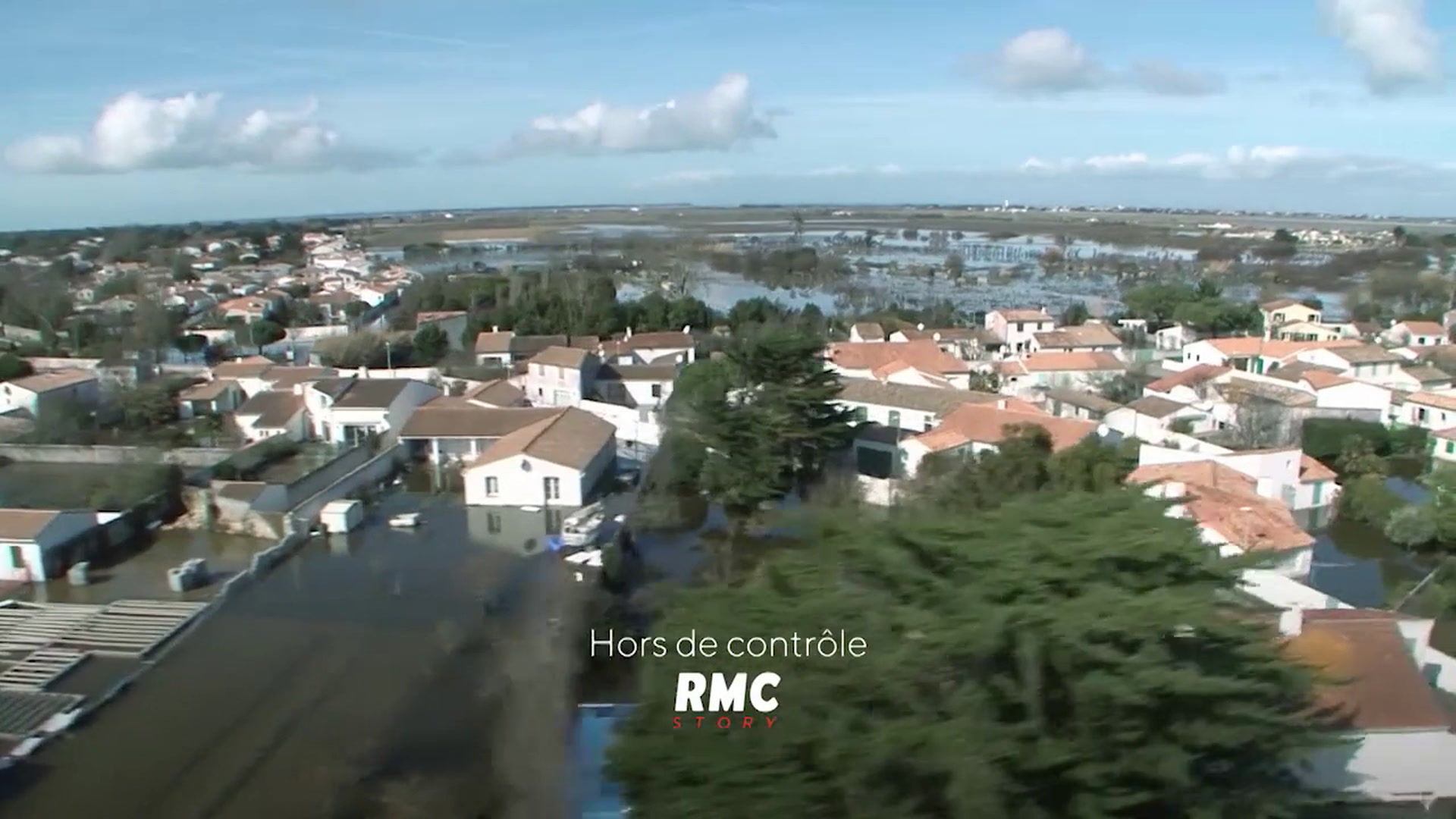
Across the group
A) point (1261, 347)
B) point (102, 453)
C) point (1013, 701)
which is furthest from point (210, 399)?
point (1261, 347)

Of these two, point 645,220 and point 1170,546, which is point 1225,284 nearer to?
point 1170,546

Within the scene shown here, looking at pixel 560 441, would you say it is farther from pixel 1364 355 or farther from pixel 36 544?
pixel 1364 355

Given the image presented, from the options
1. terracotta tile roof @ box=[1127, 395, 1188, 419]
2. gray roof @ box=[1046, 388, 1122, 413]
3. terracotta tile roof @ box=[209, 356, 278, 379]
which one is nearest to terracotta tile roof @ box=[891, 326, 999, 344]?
gray roof @ box=[1046, 388, 1122, 413]

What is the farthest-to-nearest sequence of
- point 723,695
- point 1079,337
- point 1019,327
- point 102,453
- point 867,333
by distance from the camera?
point 1019,327, point 867,333, point 1079,337, point 102,453, point 723,695

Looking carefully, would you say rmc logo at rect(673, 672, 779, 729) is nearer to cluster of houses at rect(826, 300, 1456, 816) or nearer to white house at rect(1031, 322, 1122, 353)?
cluster of houses at rect(826, 300, 1456, 816)

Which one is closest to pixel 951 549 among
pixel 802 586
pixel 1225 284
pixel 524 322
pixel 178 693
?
pixel 802 586

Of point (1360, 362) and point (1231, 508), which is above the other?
point (1360, 362)
